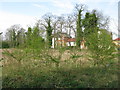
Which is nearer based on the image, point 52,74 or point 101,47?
point 52,74

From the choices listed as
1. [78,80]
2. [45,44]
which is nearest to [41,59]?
[45,44]

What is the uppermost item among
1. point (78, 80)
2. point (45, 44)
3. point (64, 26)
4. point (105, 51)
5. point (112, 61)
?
point (64, 26)

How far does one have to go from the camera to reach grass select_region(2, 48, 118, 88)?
3762 millimetres

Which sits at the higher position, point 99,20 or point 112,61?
point 99,20

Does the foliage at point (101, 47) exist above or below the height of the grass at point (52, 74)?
above

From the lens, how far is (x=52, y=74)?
4.66m

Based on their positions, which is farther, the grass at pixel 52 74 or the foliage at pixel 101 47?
the foliage at pixel 101 47

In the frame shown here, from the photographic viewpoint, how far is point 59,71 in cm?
504

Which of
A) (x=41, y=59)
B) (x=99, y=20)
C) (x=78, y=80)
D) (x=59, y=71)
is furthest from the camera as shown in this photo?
(x=99, y=20)

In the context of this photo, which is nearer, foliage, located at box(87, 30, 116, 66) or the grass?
the grass

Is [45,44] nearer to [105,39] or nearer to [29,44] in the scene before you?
[29,44]

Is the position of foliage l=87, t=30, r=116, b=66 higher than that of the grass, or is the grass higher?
foliage l=87, t=30, r=116, b=66

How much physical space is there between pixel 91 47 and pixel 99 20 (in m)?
21.5

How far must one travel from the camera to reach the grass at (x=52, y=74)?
3.76m
